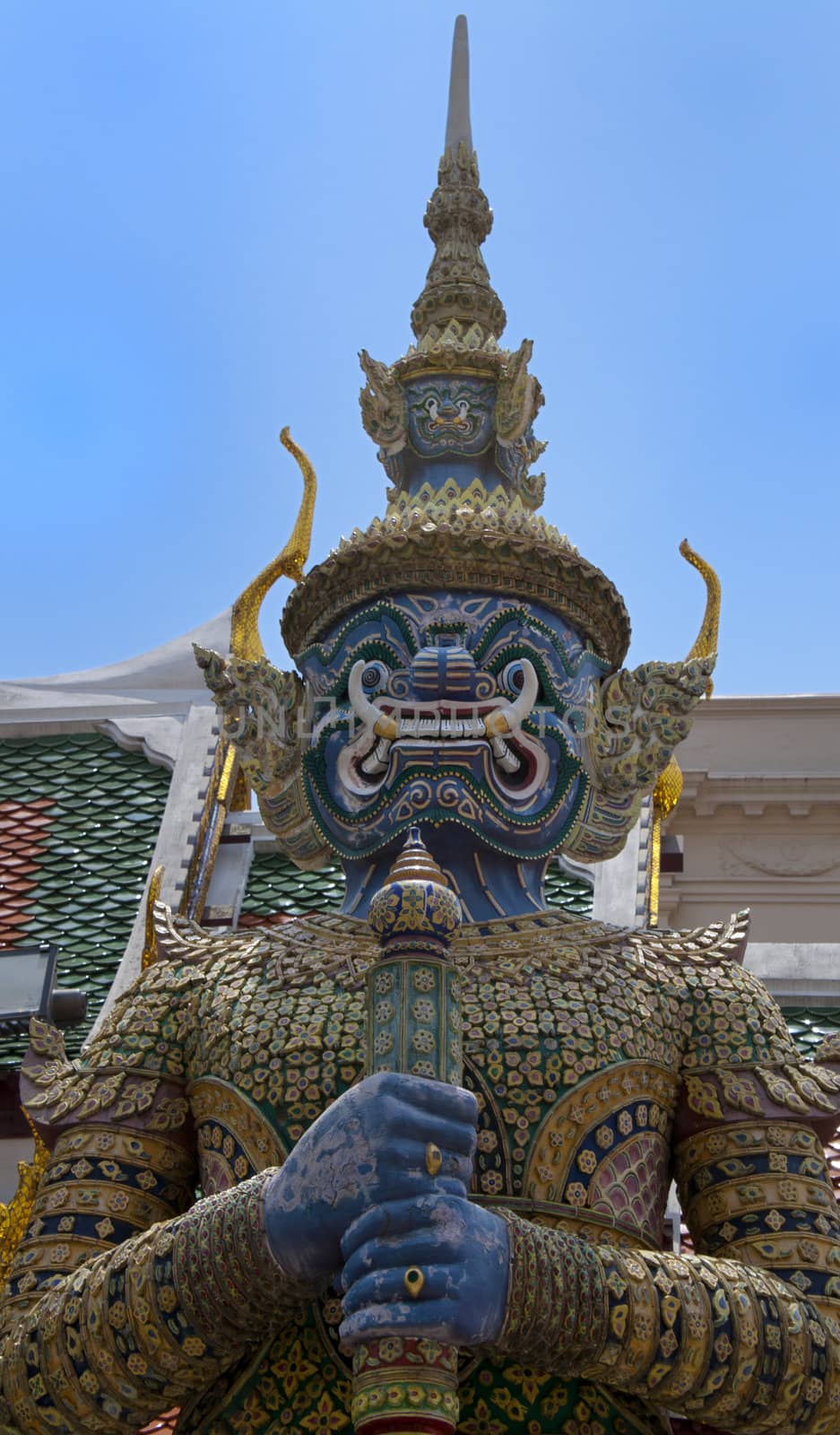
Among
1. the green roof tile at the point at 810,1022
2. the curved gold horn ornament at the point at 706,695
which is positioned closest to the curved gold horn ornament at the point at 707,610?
the curved gold horn ornament at the point at 706,695

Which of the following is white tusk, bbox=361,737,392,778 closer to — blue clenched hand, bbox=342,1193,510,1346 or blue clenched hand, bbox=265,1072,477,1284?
blue clenched hand, bbox=265,1072,477,1284

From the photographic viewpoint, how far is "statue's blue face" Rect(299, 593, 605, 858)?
20.1ft

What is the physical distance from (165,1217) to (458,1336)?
1.41 metres

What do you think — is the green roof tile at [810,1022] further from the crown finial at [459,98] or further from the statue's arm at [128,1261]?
the crown finial at [459,98]

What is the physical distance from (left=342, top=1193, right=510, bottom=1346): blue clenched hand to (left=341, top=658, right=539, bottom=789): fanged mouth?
166 centimetres

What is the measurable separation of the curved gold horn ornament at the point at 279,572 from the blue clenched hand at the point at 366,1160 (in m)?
2.34

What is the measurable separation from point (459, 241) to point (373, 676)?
1956 mm

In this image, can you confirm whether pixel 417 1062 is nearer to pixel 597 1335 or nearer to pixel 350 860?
pixel 597 1335

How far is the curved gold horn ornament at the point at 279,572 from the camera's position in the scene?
716cm

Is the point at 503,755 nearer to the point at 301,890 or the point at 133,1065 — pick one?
the point at 133,1065

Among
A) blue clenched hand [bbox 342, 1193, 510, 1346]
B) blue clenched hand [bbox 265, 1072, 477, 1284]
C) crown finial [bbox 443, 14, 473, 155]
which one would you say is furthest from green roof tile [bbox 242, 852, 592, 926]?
blue clenched hand [bbox 342, 1193, 510, 1346]

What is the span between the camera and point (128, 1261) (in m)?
5.34

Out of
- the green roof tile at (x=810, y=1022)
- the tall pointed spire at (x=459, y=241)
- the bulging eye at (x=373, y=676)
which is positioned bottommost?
the green roof tile at (x=810, y=1022)

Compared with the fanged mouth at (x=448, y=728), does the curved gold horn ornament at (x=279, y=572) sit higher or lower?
higher
